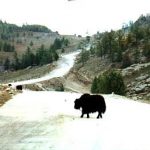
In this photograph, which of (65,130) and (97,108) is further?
(97,108)

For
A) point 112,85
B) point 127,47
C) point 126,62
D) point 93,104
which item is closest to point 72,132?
point 93,104

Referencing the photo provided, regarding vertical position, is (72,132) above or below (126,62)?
above

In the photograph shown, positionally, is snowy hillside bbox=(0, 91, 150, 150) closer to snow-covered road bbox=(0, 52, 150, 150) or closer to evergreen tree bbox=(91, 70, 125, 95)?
snow-covered road bbox=(0, 52, 150, 150)

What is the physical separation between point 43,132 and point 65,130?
0.86 m

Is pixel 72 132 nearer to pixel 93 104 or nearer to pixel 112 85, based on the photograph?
pixel 93 104

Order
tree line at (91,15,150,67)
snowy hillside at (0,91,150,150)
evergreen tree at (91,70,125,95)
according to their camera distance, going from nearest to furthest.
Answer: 1. snowy hillside at (0,91,150,150)
2. evergreen tree at (91,70,125,95)
3. tree line at (91,15,150,67)

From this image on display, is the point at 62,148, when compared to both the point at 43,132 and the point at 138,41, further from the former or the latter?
the point at 138,41

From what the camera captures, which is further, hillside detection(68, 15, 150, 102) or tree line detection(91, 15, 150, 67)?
tree line detection(91, 15, 150, 67)

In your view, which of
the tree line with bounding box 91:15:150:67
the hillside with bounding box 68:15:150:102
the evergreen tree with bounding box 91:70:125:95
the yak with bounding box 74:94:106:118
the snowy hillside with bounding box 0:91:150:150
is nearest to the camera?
the snowy hillside with bounding box 0:91:150:150

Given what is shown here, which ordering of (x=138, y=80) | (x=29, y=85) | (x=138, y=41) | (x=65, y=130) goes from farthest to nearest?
1. (x=138, y=41)
2. (x=138, y=80)
3. (x=29, y=85)
4. (x=65, y=130)

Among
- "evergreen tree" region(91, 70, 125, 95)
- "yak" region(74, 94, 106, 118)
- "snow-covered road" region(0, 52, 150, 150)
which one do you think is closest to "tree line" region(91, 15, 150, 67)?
"evergreen tree" region(91, 70, 125, 95)

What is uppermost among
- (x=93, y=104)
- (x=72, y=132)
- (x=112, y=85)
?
(x=93, y=104)

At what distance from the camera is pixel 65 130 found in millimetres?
18234

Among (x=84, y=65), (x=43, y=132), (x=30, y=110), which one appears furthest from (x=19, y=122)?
(x=84, y=65)
